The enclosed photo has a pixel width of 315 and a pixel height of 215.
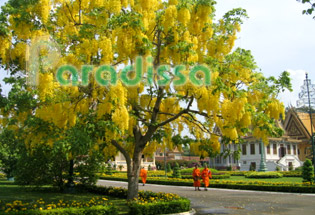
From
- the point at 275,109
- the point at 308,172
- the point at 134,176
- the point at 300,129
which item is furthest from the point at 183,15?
the point at 300,129

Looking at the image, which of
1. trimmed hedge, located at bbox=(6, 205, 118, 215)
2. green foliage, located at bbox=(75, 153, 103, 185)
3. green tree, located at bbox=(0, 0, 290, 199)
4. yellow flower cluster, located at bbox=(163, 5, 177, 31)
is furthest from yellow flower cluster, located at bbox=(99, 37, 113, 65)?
green foliage, located at bbox=(75, 153, 103, 185)

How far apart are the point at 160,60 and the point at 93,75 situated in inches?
124

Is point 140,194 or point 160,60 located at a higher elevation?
point 160,60

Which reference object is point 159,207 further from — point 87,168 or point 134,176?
point 87,168

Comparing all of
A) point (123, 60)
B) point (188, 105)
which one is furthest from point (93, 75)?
point (188, 105)

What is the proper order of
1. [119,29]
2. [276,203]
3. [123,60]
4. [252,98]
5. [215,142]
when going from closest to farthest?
[119,29] < [123,60] < [252,98] < [215,142] < [276,203]

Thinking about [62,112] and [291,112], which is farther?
[291,112]

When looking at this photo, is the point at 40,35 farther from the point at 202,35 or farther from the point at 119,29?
the point at 202,35

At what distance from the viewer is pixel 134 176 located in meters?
12.7

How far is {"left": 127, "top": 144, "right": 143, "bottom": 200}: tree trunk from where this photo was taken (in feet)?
41.1

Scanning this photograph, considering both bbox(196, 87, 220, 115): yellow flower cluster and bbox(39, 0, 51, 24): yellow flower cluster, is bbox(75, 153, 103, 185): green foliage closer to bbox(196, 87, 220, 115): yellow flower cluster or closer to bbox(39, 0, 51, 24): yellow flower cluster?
bbox(196, 87, 220, 115): yellow flower cluster

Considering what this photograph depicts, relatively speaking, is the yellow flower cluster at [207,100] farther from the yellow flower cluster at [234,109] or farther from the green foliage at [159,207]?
the green foliage at [159,207]

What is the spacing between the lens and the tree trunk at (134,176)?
12.5 m

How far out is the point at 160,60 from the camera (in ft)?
41.5
